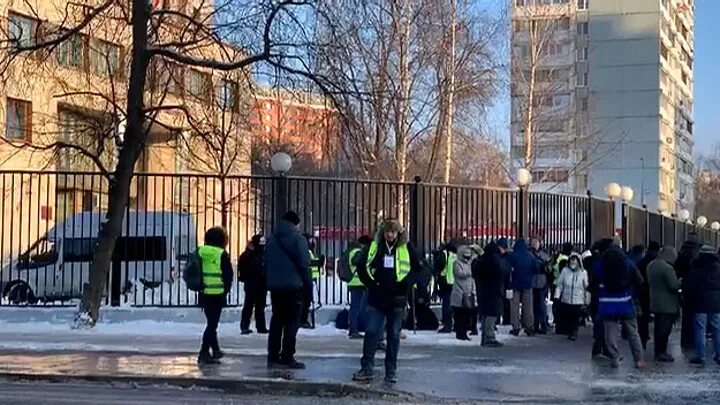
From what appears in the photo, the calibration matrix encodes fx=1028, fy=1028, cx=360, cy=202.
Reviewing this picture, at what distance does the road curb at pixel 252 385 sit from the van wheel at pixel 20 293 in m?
7.98

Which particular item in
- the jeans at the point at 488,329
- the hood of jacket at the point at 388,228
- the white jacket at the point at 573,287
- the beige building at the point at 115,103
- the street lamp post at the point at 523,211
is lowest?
the jeans at the point at 488,329

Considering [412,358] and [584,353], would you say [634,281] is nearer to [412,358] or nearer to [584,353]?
[584,353]

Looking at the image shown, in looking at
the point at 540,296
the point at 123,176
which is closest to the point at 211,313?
the point at 123,176

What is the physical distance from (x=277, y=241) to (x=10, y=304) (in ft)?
29.6

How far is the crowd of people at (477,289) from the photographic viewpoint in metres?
12.4

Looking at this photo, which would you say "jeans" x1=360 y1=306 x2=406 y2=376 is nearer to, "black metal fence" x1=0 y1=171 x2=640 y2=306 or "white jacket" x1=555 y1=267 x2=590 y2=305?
"white jacket" x1=555 y1=267 x2=590 y2=305

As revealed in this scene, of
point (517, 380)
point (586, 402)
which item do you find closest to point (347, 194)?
point (517, 380)

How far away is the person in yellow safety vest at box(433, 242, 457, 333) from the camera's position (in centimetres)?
1841

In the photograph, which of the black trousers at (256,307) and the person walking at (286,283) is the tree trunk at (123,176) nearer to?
the black trousers at (256,307)

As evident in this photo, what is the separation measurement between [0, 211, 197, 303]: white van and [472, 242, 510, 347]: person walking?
22.2ft

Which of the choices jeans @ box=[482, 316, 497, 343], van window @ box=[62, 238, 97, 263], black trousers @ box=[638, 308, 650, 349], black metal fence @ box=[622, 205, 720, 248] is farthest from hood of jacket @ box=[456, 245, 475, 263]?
black metal fence @ box=[622, 205, 720, 248]

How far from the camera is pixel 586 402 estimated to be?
1151cm

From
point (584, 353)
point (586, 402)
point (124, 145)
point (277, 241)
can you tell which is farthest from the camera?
point (124, 145)

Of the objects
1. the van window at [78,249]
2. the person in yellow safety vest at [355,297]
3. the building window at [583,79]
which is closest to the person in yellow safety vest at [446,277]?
the person in yellow safety vest at [355,297]
